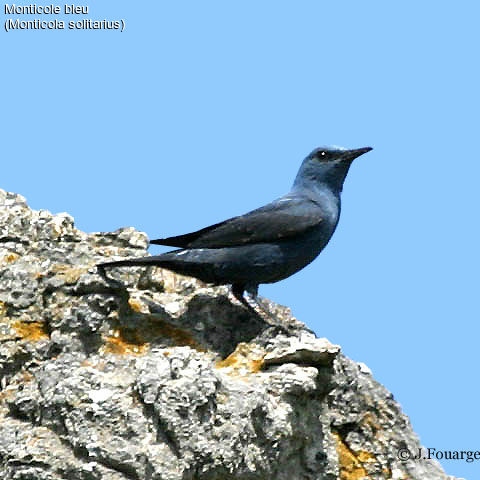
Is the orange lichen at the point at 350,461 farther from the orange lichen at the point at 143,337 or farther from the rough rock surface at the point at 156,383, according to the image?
the orange lichen at the point at 143,337

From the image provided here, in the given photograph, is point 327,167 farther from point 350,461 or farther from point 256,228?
point 350,461

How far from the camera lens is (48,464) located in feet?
25.4

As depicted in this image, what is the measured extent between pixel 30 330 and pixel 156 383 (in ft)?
5.67

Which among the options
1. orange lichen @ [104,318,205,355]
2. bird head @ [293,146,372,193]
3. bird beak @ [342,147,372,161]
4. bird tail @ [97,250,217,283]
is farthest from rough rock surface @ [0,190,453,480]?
bird beak @ [342,147,372,161]

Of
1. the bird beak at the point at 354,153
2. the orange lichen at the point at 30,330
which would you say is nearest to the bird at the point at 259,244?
the bird beak at the point at 354,153

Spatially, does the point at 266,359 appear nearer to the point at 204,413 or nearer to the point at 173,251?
the point at 204,413

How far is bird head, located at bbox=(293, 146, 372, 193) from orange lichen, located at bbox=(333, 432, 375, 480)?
352 centimetres

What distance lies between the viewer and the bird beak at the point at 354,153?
12.2 m

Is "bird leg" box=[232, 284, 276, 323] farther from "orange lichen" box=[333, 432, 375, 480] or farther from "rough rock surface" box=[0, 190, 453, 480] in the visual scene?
"orange lichen" box=[333, 432, 375, 480]

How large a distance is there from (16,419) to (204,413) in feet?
4.64

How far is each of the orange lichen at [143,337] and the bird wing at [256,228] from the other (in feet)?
4.95

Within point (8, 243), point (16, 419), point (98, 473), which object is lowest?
point (98, 473)

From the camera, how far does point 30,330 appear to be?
927cm

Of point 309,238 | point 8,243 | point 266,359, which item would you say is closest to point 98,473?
point 266,359
